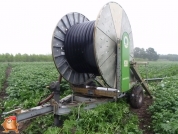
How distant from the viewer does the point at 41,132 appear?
4363mm

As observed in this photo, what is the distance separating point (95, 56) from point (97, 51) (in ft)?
0.42

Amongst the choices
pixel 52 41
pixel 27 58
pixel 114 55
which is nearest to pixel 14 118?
pixel 52 41

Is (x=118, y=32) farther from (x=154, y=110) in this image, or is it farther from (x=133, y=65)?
(x=154, y=110)

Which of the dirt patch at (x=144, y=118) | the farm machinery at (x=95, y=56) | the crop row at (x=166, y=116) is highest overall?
the farm machinery at (x=95, y=56)

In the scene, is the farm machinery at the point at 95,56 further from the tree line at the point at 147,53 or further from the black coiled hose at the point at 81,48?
the tree line at the point at 147,53

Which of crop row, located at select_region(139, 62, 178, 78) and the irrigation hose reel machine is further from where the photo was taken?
crop row, located at select_region(139, 62, 178, 78)

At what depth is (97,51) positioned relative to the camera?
4.75 metres

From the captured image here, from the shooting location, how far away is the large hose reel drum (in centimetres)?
493

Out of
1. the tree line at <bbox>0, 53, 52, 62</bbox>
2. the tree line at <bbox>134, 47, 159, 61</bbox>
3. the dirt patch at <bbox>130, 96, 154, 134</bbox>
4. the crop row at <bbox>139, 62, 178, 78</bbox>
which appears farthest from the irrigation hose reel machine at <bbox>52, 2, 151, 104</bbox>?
the tree line at <bbox>134, 47, 159, 61</bbox>

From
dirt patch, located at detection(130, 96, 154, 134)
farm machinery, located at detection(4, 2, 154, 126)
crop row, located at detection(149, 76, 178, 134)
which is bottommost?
dirt patch, located at detection(130, 96, 154, 134)

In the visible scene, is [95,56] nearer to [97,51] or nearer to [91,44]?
[97,51]

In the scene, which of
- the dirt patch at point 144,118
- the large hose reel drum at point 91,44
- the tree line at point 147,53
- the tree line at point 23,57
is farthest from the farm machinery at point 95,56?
the tree line at point 147,53

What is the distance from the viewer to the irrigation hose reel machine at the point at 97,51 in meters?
5.00

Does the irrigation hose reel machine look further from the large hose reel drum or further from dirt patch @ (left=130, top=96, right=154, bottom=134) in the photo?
dirt patch @ (left=130, top=96, right=154, bottom=134)
